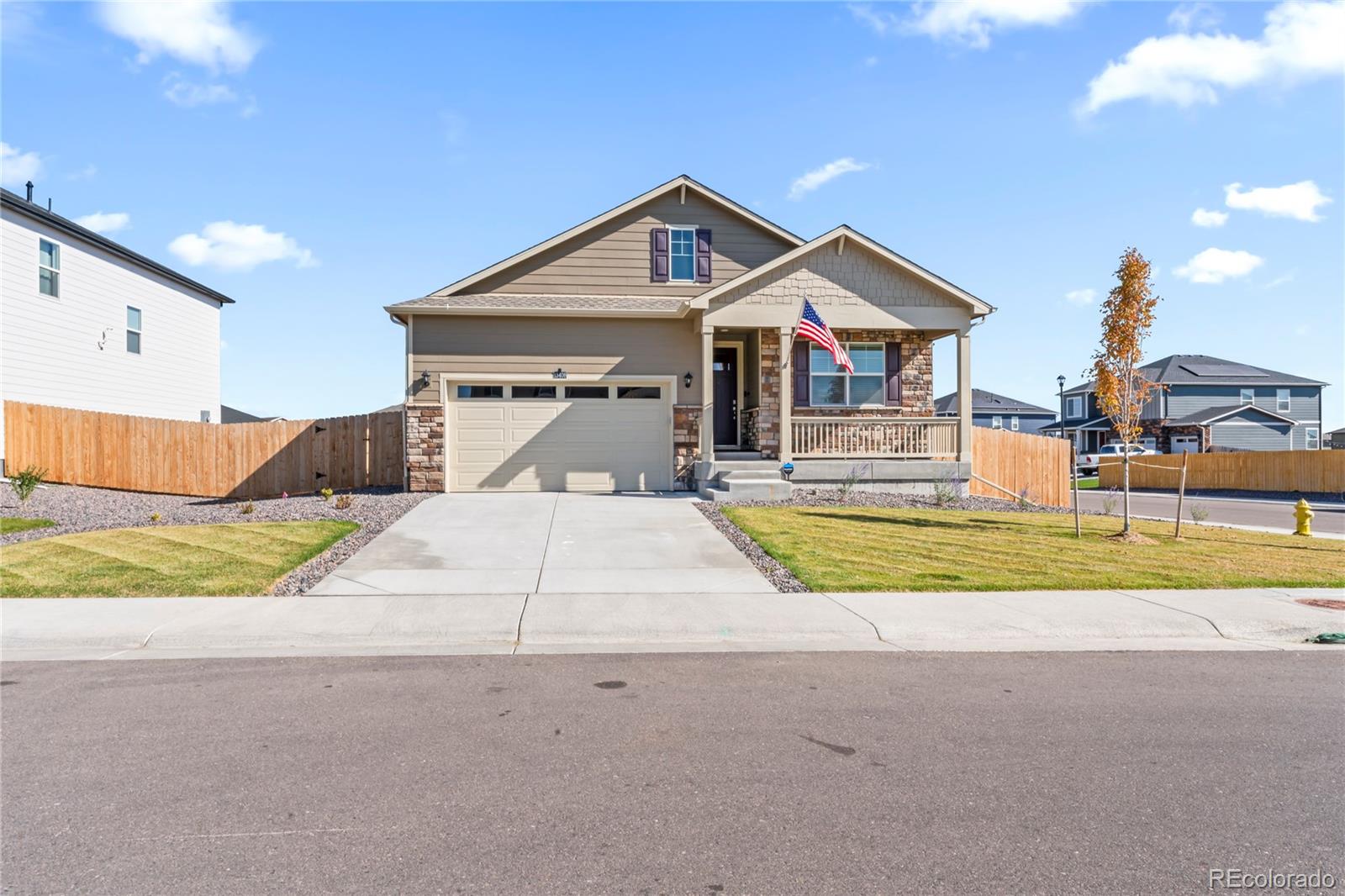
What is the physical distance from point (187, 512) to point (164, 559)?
18.0ft

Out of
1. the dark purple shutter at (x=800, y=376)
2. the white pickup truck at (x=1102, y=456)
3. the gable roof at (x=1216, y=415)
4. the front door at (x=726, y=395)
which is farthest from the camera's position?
the gable roof at (x=1216, y=415)

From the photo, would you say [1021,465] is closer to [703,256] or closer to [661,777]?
[703,256]

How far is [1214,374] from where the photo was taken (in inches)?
1999

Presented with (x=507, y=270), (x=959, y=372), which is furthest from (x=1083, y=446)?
(x=507, y=270)

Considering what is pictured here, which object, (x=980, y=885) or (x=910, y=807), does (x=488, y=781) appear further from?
(x=980, y=885)

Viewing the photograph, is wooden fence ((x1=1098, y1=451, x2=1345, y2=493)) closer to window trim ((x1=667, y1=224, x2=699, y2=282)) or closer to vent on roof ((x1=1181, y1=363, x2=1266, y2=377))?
vent on roof ((x1=1181, y1=363, x2=1266, y2=377))

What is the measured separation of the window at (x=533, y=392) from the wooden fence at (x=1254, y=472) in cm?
2129

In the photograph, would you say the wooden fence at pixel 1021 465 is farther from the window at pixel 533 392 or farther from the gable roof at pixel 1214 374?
the gable roof at pixel 1214 374

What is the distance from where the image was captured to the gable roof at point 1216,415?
47.3 meters

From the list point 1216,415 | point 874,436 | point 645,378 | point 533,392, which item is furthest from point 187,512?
point 1216,415

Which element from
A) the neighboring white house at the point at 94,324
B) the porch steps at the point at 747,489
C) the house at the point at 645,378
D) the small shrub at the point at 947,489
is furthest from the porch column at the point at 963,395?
the neighboring white house at the point at 94,324

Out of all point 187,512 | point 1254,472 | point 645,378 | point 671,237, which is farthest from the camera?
point 1254,472

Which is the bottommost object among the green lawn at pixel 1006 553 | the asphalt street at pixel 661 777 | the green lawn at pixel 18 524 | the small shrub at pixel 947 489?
the asphalt street at pixel 661 777

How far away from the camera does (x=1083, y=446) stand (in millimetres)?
56562
